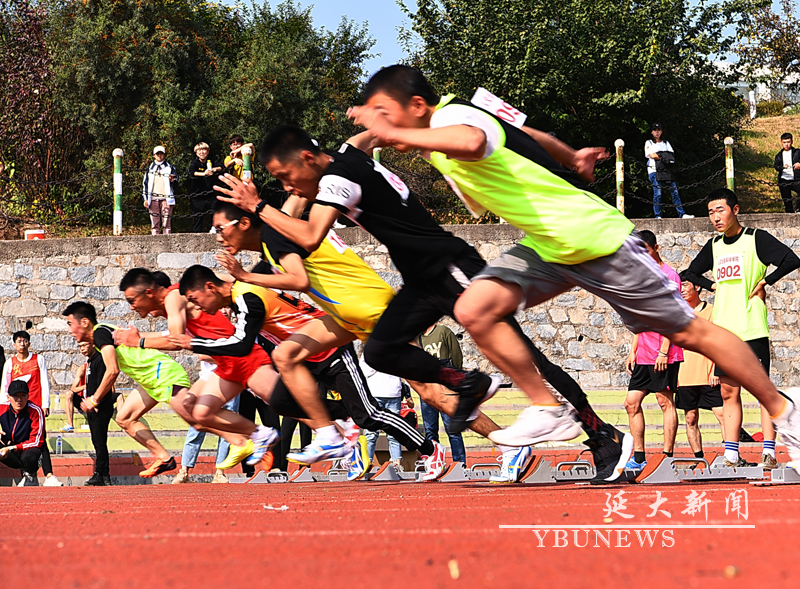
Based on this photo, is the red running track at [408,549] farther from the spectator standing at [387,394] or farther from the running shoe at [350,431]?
the spectator standing at [387,394]

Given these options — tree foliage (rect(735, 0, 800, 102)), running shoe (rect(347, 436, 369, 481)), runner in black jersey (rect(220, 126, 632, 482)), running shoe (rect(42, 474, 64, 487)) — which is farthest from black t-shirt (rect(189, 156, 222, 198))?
tree foliage (rect(735, 0, 800, 102))

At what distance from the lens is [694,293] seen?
32.5 ft

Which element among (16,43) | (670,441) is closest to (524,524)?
(670,441)

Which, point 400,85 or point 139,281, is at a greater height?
point 400,85

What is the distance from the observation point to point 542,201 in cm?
414

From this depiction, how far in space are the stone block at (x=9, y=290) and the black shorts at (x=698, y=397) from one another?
11287mm

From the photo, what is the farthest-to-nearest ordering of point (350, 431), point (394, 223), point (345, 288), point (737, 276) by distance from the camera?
point (737, 276) → point (350, 431) → point (345, 288) → point (394, 223)

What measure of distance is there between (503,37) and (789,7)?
15531 mm

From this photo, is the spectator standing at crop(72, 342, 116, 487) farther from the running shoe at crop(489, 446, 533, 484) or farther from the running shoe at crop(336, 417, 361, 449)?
the running shoe at crop(489, 446, 533, 484)

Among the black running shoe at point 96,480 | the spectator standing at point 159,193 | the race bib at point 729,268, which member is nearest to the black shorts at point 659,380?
the race bib at point 729,268

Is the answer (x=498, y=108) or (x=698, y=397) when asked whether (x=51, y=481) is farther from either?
(x=498, y=108)

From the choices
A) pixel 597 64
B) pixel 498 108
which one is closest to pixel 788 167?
pixel 597 64

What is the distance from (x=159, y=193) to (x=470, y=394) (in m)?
12.3

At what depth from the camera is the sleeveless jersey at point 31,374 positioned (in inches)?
435
